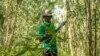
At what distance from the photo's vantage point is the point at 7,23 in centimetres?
339

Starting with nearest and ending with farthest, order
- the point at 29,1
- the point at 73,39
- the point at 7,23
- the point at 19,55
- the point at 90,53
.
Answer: the point at 19,55 < the point at 90,53 < the point at 7,23 < the point at 73,39 < the point at 29,1

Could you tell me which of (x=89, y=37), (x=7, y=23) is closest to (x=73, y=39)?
(x=7, y=23)

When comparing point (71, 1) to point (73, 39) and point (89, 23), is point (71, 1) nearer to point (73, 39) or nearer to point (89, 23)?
point (73, 39)

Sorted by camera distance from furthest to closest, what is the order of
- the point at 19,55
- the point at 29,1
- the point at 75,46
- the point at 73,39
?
the point at 29,1
the point at 73,39
the point at 75,46
the point at 19,55

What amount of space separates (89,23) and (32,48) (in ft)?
5.04

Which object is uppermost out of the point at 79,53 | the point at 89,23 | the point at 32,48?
the point at 32,48

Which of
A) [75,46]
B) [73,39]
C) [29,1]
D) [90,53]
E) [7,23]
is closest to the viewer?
[90,53]

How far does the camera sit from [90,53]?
7.69 feet

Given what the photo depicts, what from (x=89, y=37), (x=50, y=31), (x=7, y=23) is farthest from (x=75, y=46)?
(x=50, y=31)

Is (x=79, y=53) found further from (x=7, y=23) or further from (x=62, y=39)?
(x=62, y=39)

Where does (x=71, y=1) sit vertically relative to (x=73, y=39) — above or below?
above

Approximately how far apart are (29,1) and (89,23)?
42.6ft

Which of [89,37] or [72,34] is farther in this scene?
[72,34]

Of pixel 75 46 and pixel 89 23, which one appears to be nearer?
pixel 89 23
